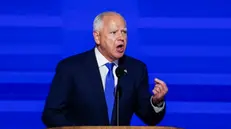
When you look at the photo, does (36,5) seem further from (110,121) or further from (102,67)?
(110,121)

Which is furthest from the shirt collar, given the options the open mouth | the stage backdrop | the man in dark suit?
the stage backdrop

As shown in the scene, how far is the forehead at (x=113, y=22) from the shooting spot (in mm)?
2777

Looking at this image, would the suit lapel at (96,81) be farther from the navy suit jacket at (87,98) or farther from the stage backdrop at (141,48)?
the stage backdrop at (141,48)

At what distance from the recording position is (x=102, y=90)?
279cm

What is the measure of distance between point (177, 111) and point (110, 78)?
0.61m

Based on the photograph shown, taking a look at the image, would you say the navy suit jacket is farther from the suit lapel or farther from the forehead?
the forehead

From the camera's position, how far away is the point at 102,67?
2889 mm

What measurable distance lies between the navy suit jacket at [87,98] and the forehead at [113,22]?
20 centimetres

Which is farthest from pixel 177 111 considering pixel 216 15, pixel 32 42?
pixel 32 42

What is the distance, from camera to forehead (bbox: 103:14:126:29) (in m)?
2.78

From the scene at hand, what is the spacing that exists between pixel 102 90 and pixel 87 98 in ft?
0.26

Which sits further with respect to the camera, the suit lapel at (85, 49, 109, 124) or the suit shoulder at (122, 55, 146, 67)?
the suit shoulder at (122, 55, 146, 67)

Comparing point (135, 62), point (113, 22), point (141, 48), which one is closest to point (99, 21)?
point (113, 22)

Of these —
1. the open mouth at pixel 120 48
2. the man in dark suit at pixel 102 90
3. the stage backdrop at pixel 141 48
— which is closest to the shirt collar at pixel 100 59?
the man in dark suit at pixel 102 90
